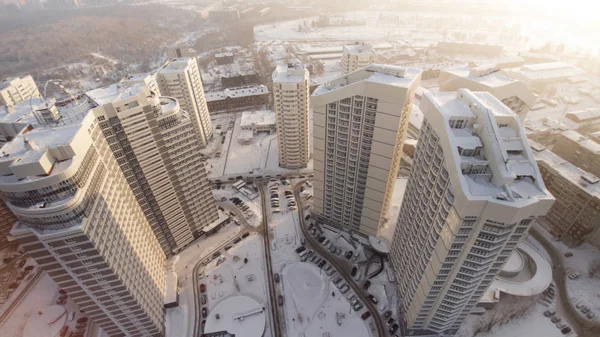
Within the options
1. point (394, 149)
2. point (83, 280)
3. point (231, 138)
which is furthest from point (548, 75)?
point (83, 280)

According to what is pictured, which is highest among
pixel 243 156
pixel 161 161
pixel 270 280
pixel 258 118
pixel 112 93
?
pixel 112 93

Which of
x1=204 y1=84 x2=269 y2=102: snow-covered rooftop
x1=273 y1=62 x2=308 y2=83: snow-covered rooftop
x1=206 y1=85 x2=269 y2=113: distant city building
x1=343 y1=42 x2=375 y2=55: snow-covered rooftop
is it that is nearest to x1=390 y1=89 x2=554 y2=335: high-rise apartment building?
x1=273 y1=62 x2=308 y2=83: snow-covered rooftop

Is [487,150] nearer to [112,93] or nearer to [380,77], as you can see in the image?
[380,77]

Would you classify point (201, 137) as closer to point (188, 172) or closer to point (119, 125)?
point (188, 172)

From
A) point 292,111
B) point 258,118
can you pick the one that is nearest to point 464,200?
point 292,111

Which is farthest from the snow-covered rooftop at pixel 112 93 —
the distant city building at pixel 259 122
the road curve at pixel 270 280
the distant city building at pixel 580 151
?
the distant city building at pixel 580 151
